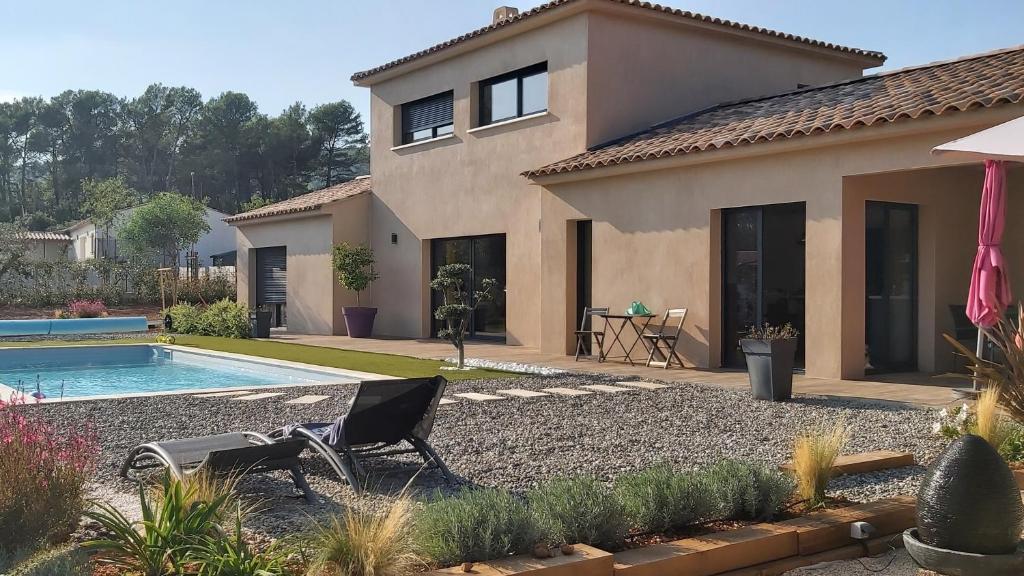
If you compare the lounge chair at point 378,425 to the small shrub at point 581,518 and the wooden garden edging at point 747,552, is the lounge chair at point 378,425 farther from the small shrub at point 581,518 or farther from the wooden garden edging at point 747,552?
the wooden garden edging at point 747,552

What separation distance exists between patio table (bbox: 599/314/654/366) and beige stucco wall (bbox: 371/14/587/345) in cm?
244

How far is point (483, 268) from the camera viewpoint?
18.7 metres

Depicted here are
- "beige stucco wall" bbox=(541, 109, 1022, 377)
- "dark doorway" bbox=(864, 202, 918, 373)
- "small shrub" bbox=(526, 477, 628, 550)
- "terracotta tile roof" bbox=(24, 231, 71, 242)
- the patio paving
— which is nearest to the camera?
"small shrub" bbox=(526, 477, 628, 550)

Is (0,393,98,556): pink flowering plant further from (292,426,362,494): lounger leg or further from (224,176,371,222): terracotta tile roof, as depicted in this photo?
(224,176,371,222): terracotta tile roof

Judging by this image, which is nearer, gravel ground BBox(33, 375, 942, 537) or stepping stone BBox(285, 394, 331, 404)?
gravel ground BBox(33, 375, 942, 537)

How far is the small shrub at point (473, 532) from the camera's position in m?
3.85

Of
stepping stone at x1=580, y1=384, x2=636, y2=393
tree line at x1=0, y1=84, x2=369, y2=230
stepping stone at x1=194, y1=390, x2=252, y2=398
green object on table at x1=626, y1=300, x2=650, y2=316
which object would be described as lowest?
stepping stone at x1=194, y1=390, x2=252, y2=398

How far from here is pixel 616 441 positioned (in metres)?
7.67

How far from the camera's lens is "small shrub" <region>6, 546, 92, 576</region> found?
11.1ft

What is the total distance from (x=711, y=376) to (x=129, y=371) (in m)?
10.7

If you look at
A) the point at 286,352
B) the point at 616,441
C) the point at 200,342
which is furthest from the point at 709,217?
the point at 200,342

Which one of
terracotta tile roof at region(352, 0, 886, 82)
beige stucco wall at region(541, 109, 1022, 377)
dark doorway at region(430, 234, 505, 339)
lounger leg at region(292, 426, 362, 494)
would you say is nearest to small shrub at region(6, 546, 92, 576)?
lounger leg at region(292, 426, 362, 494)

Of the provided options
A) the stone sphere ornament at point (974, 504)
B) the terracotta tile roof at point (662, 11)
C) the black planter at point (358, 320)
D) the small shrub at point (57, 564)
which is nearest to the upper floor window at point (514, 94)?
the terracotta tile roof at point (662, 11)

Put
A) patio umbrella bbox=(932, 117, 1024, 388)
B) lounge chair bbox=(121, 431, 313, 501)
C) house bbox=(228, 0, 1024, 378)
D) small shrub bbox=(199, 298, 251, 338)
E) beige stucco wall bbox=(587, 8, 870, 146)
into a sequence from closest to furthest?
lounge chair bbox=(121, 431, 313, 501)
patio umbrella bbox=(932, 117, 1024, 388)
house bbox=(228, 0, 1024, 378)
beige stucco wall bbox=(587, 8, 870, 146)
small shrub bbox=(199, 298, 251, 338)
